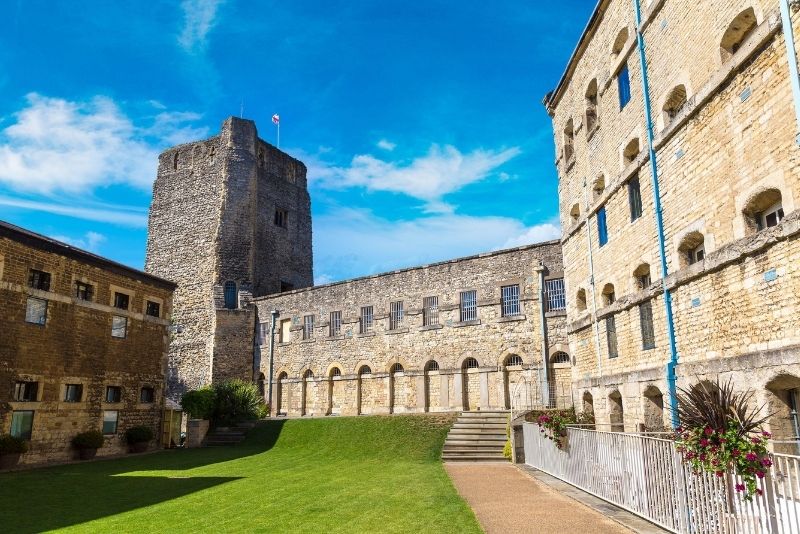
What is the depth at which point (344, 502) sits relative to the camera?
10594 mm

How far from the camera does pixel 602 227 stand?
16.2 metres

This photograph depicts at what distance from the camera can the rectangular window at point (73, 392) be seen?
20500 millimetres

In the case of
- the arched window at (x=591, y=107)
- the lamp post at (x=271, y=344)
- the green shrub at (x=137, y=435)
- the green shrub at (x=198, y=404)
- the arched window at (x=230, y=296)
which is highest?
the arched window at (x=591, y=107)

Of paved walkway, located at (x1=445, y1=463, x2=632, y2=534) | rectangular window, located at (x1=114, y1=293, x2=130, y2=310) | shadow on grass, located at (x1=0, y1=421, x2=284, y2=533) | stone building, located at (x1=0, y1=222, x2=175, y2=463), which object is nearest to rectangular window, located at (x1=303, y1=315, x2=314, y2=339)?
stone building, located at (x1=0, y1=222, x2=175, y2=463)

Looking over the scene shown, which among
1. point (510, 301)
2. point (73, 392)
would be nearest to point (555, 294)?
point (510, 301)

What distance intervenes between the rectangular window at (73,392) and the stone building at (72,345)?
0.12 feet

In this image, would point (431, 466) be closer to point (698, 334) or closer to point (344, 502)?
point (344, 502)

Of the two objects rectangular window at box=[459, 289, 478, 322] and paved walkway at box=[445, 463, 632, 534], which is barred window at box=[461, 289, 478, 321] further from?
paved walkway at box=[445, 463, 632, 534]

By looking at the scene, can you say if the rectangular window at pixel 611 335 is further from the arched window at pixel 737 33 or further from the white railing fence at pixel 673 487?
the arched window at pixel 737 33

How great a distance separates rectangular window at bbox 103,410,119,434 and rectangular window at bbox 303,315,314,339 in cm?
1117

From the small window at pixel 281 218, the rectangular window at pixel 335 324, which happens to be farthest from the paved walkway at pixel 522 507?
the small window at pixel 281 218

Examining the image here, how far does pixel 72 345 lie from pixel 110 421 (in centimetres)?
350

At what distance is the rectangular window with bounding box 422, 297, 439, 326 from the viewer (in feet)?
89.5

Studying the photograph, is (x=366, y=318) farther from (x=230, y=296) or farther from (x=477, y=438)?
(x=477, y=438)
